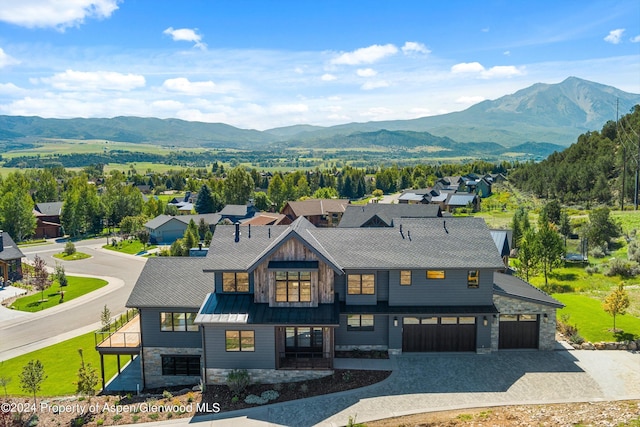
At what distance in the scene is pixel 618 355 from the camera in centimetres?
2647

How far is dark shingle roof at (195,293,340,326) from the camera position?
24203 mm

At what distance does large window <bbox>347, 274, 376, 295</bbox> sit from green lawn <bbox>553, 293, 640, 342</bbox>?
45.0 feet

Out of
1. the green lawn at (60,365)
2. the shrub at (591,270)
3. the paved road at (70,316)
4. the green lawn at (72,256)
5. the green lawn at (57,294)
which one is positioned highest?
the shrub at (591,270)

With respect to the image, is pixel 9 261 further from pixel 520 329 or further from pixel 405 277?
pixel 520 329

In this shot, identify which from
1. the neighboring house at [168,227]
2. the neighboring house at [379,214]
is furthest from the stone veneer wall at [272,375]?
the neighboring house at [168,227]

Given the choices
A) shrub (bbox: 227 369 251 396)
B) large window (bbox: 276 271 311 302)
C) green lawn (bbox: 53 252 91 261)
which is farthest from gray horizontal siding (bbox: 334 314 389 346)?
green lawn (bbox: 53 252 91 261)

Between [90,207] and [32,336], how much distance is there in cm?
6336

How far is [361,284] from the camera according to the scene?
2702 cm

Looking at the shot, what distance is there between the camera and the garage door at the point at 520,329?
27125mm

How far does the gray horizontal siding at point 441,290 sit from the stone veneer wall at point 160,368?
38.5ft

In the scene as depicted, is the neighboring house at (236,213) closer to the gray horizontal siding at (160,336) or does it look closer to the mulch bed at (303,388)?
the gray horizontal siding at (160,336)

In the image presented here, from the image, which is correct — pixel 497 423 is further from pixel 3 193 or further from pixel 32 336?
pixel 3 193

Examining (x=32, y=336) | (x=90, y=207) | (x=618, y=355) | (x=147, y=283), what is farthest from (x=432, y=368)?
(x=90, y=207)

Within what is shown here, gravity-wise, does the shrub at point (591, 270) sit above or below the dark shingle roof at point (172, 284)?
below
